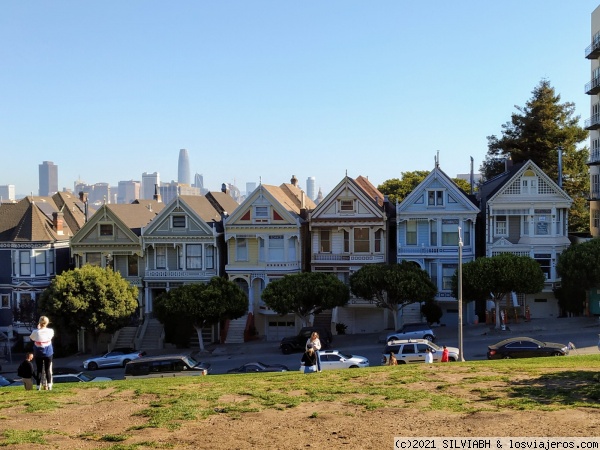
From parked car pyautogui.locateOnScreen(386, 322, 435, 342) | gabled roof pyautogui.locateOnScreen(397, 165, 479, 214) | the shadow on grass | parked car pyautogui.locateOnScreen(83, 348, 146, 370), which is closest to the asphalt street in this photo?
parked car pyautogui.locateOnScreen(83, 348, 146, 370)

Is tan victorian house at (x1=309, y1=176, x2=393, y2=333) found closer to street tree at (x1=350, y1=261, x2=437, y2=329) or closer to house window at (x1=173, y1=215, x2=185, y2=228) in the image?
street tree at (x1=350, y1=261, x2=437, y2=329)

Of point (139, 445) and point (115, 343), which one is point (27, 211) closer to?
point (115, 343)

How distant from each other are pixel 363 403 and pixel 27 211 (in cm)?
4339

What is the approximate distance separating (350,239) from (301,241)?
3579 mm

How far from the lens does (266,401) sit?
19.5 metres

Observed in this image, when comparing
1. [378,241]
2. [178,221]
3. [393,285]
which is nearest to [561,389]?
[393,285]

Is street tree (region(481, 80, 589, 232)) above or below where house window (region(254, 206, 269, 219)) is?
above

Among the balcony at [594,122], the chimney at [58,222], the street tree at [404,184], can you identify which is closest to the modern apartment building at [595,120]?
the balcony at [594,122]

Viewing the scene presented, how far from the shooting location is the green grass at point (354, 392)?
17781 mm

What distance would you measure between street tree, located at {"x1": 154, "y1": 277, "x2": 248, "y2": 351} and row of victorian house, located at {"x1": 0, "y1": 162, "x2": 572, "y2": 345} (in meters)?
3.65

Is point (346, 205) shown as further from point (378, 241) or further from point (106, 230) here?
point (106, 230)

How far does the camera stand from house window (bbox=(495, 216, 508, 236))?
5141 cm

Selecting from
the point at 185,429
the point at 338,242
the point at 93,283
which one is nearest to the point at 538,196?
the point at 338,242

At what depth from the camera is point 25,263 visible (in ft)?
178
